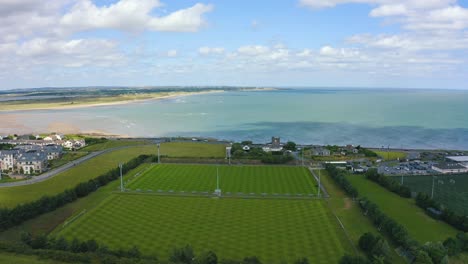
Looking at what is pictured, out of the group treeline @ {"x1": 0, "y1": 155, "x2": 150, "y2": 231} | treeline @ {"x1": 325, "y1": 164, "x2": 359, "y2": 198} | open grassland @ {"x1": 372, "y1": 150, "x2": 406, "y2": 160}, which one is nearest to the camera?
treeline @ {"x1": 0, "y1": 155, "x2": 150, "y2": 231}

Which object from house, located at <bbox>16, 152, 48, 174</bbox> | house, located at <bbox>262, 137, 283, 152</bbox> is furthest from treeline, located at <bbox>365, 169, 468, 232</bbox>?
house, located at <bbox>16, 152, 48, 174</bbox>

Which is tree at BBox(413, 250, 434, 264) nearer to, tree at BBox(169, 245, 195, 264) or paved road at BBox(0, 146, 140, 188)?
tree at BBox(169, 245, 195, 264)

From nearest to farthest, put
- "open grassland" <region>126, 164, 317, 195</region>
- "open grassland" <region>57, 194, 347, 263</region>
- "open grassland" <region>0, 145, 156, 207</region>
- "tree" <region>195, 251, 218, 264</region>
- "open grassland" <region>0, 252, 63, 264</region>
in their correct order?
"open grassland" <region>0, 252, 63, 264</region>, "tree" <region>195, 251, 218, 264</region>, "open grassland" <region>57, 194, 347, 263</region>, "open grassland" <region>0, 145, 156, 207</region>, "open grassland" <region>126, 164, 317, 195</region>

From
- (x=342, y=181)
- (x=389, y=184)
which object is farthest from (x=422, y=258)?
(x=389, y=184)

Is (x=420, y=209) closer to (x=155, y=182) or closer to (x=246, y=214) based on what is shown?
(x=246, y=214)

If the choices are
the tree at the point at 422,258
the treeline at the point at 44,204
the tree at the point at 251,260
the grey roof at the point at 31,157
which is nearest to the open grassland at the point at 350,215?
the tree at the point at 422,258

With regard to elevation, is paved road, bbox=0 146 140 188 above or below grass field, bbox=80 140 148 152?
below
